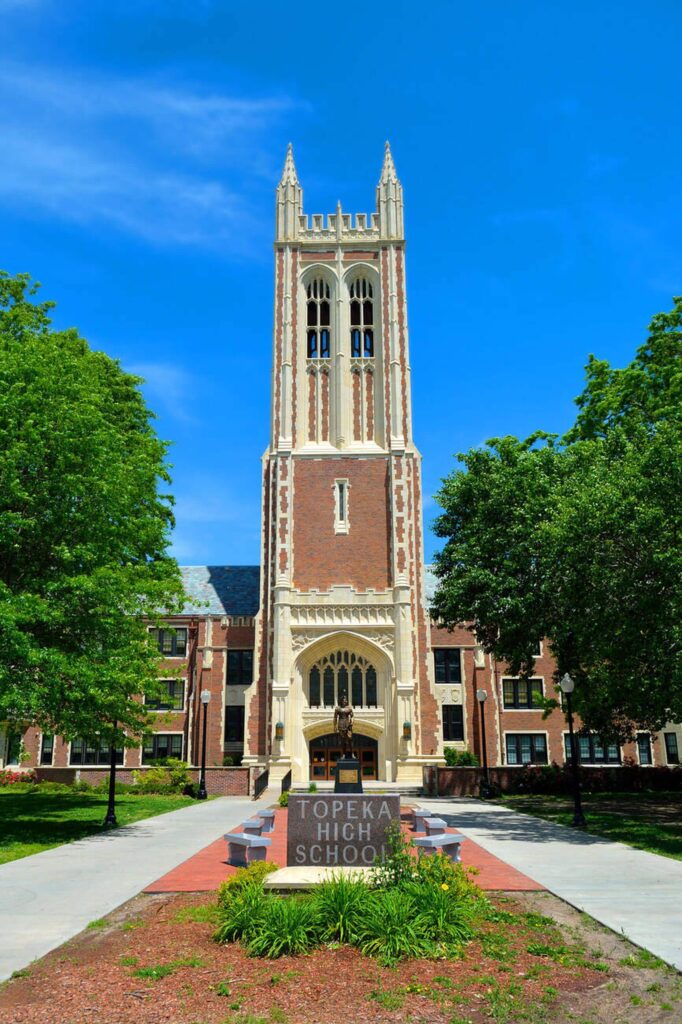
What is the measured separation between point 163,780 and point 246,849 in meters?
22.6

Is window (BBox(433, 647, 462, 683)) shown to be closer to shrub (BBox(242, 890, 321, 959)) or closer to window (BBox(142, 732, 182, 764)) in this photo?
window (BBox(142, 732, 182, 764))

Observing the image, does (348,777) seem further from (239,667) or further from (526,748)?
(526,748)

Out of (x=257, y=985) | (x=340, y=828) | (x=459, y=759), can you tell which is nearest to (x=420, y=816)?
(x=340, y=828)

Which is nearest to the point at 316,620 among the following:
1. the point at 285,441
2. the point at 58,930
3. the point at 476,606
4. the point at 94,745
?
the point at 285,441

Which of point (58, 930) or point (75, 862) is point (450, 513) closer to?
point (75, 862)

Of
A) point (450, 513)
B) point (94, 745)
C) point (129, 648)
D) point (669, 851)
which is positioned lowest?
point (669, 851)

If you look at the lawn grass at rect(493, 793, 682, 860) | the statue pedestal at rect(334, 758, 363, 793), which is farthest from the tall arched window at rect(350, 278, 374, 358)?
the statue pedestal at rect(334, 758, 363, 793)

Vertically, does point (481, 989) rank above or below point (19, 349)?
below

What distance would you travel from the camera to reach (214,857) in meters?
14.7

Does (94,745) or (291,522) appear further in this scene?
(291,522)

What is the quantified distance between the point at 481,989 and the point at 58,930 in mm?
5001

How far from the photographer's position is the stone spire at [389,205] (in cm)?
4812

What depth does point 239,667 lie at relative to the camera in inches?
1799

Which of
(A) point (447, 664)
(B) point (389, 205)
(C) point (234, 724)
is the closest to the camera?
(C) point (234, 724)
